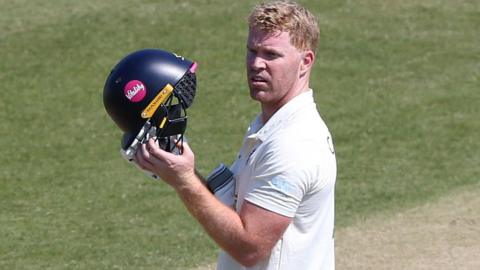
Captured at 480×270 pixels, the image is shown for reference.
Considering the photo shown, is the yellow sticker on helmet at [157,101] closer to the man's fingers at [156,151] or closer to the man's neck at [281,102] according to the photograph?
the man's fingers at [156,151]

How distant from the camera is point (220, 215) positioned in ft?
14.1

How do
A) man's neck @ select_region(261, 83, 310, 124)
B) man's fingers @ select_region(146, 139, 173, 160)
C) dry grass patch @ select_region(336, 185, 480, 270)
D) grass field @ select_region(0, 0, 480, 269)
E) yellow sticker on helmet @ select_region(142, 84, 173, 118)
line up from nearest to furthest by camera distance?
man's fingers @ select_region(146, 139, 173, 160) → yellow sticker on helmet @ select_region(142, 84, 173, 118) → man's neck @ select_region(261, 83, 310, 124) → dry grass patch @ select_region(336, 185, 480, 270) → grass field @ select_region(0, 0, 480, 269)

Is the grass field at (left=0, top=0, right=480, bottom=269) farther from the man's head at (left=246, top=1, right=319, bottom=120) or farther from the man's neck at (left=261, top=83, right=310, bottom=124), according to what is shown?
the man's head at (left=246, top=1, right=319, bottom=120)

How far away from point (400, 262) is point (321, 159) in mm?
5303

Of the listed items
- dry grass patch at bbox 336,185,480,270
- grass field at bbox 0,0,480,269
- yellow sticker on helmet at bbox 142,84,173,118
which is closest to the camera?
yellow sticker on helmet at bbox 142,84,173,118

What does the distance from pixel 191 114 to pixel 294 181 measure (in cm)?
989

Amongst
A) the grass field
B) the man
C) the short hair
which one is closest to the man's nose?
the man

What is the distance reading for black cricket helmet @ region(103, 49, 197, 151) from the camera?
441 cm

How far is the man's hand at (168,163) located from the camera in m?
4.28

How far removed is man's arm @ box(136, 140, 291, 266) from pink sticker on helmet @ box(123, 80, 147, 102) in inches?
8.1

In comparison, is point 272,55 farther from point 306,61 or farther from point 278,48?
point 306,61

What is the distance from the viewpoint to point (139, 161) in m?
4.39

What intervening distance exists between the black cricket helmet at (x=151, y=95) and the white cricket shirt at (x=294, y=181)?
36 cm

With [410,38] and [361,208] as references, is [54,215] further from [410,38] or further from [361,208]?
[410,38]
